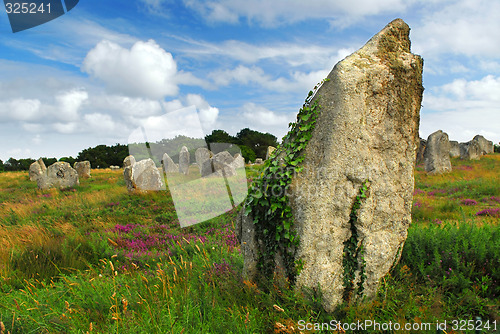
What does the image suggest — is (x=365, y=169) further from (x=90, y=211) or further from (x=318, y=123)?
(x=90, y=211)

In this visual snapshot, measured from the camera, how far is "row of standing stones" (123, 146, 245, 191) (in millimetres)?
18609

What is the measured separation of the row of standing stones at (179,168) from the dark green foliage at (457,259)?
37.3 feet

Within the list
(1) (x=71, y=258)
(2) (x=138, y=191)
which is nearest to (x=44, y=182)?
(2) (x=138, y=191)

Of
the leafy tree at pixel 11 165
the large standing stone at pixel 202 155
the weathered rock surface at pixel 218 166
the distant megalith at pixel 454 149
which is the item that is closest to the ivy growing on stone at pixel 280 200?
the weathered rock surface at pixel 218 166

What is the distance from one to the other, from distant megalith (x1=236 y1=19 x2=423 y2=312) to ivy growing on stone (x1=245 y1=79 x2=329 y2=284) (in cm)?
1

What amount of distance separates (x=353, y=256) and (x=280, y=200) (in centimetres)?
133

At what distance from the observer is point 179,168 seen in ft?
80.1

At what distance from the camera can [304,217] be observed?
4348 millimetres

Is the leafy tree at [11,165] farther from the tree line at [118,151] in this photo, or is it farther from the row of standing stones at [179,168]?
the row of standing stones at [179,168]

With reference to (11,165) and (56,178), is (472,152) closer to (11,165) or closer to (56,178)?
(56,178)

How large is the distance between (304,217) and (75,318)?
11.2 feet

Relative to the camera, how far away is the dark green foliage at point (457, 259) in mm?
4895

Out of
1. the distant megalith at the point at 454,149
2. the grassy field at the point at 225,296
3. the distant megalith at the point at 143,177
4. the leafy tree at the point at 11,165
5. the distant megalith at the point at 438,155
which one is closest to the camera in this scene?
the grassy field at the point at 225,296

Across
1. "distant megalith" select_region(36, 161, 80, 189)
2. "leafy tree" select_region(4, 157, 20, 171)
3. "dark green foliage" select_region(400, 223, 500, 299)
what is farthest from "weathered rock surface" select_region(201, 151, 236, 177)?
"leafy tree" select_region(4, 157, 20, 171)
